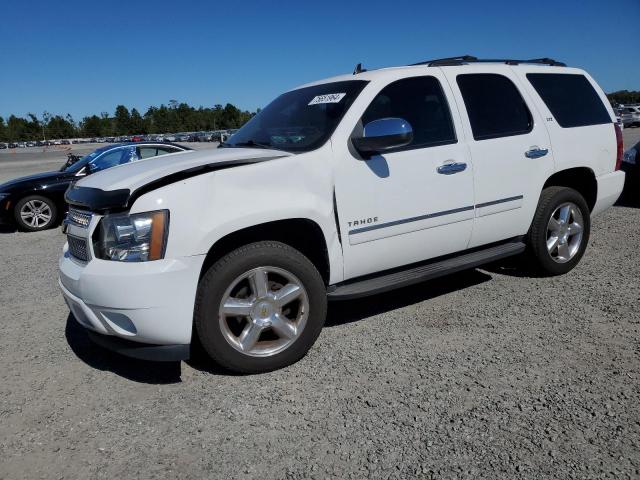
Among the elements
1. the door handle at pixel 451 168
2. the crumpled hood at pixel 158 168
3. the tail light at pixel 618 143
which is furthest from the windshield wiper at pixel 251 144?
the tail light at pixel 618 143

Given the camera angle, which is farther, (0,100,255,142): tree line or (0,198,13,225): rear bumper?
(0,100,255,142): tree line

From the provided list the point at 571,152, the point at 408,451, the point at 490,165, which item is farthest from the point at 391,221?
the point at 571,152

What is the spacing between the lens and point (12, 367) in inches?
138

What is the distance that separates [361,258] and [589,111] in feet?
9.90

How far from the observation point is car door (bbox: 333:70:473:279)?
3.39 meters

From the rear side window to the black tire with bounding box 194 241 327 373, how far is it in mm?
2871

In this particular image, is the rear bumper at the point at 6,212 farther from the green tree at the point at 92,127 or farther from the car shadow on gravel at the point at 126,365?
the green tree at the point at 92,127

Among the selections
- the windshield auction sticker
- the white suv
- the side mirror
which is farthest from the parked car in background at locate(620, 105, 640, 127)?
the side mirror

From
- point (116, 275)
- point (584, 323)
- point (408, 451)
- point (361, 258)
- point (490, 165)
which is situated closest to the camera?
point (408, 451)

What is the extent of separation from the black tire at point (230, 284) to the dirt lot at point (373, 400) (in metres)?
0.12

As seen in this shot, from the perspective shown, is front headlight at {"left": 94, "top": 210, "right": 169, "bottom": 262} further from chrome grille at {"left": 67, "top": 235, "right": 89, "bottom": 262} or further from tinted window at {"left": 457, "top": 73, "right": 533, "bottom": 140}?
tinted window at {"left": 457, "top": 73, "right": 533, "bottom": 140}

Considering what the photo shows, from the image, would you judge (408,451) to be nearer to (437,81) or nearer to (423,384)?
(423,384)

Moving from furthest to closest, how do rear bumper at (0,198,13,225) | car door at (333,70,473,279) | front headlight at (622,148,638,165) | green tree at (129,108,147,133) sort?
green tree at (129,108,147,133) < rear bumper at (0,198,13,225) < front headlight at (622,148,638,165) < car door at (333,70,473,279)

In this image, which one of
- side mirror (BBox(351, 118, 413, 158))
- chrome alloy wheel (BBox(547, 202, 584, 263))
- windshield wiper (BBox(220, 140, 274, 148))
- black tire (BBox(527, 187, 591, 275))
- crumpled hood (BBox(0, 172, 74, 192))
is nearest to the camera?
side mirror (BBox(351, 118, 413, 158))
